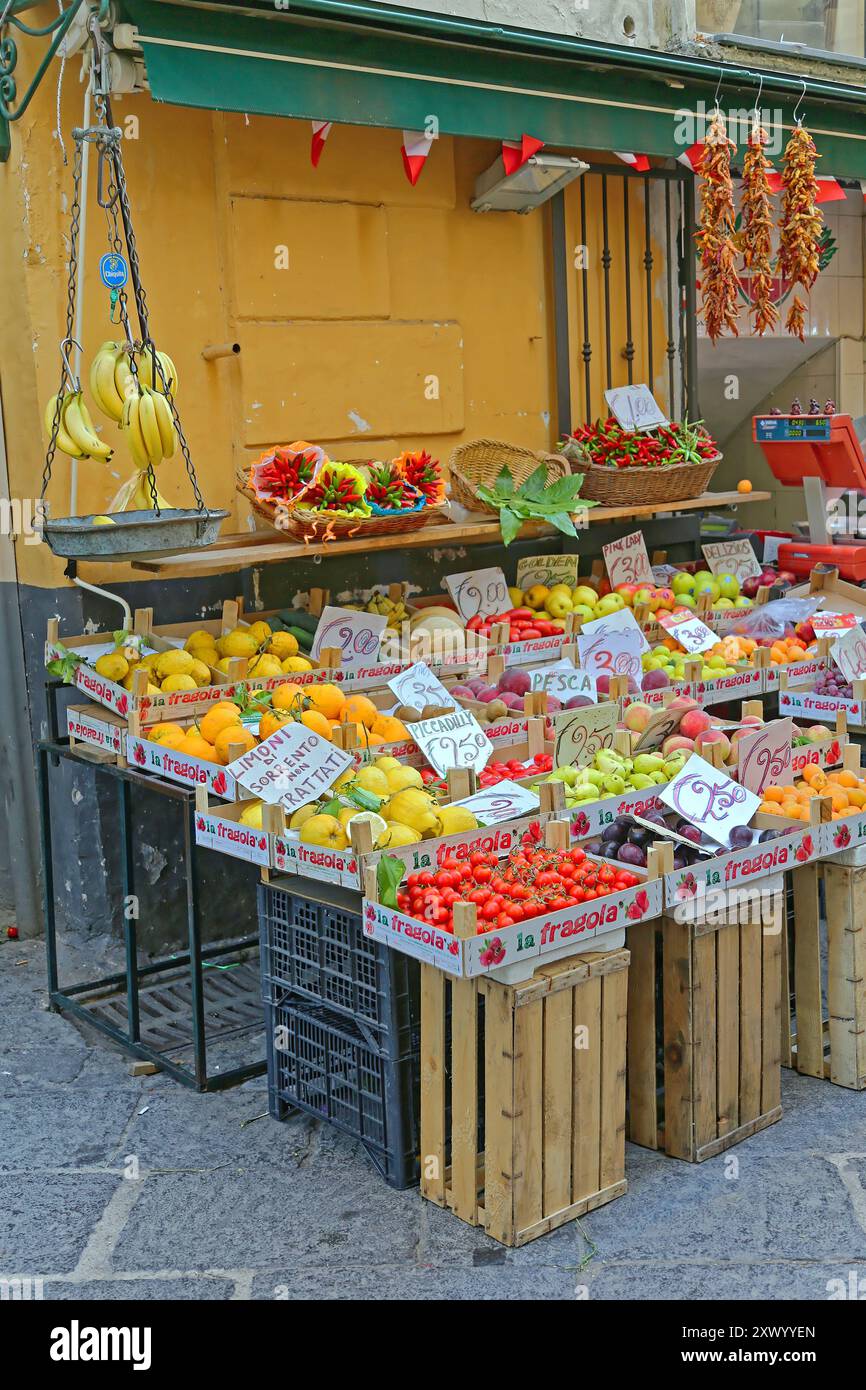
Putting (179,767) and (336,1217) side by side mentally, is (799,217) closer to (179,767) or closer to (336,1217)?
(179,767)

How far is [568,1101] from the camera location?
371 centimetres

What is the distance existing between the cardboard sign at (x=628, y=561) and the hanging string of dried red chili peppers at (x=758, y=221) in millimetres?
1185

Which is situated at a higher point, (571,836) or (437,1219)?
(571,836)

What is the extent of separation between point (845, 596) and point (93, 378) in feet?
12.4

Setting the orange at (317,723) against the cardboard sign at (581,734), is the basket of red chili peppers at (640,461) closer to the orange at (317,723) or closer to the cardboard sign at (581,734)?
the cardboard sign at (581,734)

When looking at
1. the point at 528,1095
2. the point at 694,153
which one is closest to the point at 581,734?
the point at 528,1095

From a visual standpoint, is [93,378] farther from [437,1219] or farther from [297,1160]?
[437,1219]

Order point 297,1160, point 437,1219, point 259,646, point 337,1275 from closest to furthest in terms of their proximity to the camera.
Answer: point 337,1275, point 437,1219, point 297,1160, point 259,646

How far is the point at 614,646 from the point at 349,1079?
2.37m

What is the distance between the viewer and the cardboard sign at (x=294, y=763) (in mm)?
4387

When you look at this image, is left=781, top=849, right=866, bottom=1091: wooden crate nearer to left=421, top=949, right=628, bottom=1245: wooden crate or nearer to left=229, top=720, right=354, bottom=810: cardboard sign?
left=421, top=949, right=628, bottom=1245: wooden crate

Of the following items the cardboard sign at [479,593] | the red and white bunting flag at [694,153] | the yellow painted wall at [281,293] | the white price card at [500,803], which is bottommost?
the white price card at [500,803]

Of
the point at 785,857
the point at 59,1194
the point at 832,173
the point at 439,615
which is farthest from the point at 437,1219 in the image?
the point at 832,173

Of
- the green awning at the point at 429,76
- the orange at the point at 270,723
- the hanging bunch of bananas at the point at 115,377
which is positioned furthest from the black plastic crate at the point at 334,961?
the green awning at the point at 429,76
